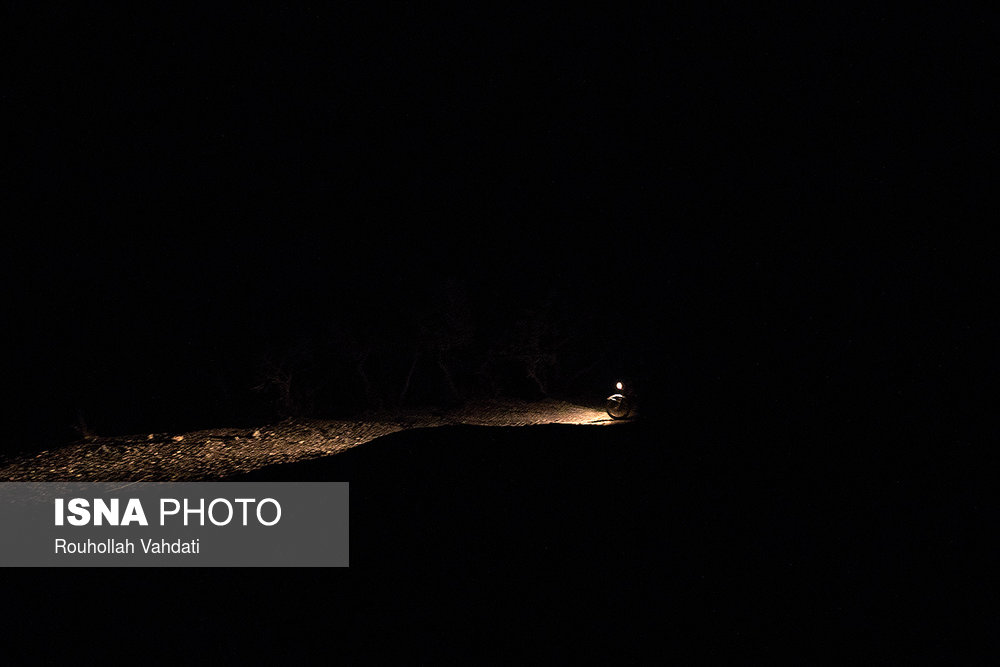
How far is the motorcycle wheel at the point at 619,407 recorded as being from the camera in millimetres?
14609

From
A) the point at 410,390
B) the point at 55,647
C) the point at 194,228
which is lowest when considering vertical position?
the point at 410,390

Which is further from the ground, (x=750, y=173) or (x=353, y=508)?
(x=750, y=173)

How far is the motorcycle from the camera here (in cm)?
1462

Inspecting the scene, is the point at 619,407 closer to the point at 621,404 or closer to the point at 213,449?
the point at 621,404

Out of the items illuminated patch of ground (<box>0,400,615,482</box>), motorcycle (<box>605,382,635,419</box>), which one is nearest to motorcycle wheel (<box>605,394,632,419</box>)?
motorcycle (<box>605,382,635,419</box>)

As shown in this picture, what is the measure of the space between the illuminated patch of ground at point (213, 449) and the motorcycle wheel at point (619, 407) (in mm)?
576

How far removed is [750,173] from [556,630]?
12.9 meters

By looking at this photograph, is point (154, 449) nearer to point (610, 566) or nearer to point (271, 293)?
point (271, 293)

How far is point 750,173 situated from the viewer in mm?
13617

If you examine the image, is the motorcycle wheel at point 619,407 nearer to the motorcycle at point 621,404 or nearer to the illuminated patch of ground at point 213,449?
the motorcycle at point 621,404

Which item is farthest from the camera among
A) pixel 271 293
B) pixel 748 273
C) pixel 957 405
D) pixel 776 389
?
pixel 271 293

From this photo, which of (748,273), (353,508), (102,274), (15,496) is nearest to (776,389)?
(748,273)

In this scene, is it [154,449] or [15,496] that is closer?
[15,496]

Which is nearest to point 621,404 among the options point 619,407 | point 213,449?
point 619,407
